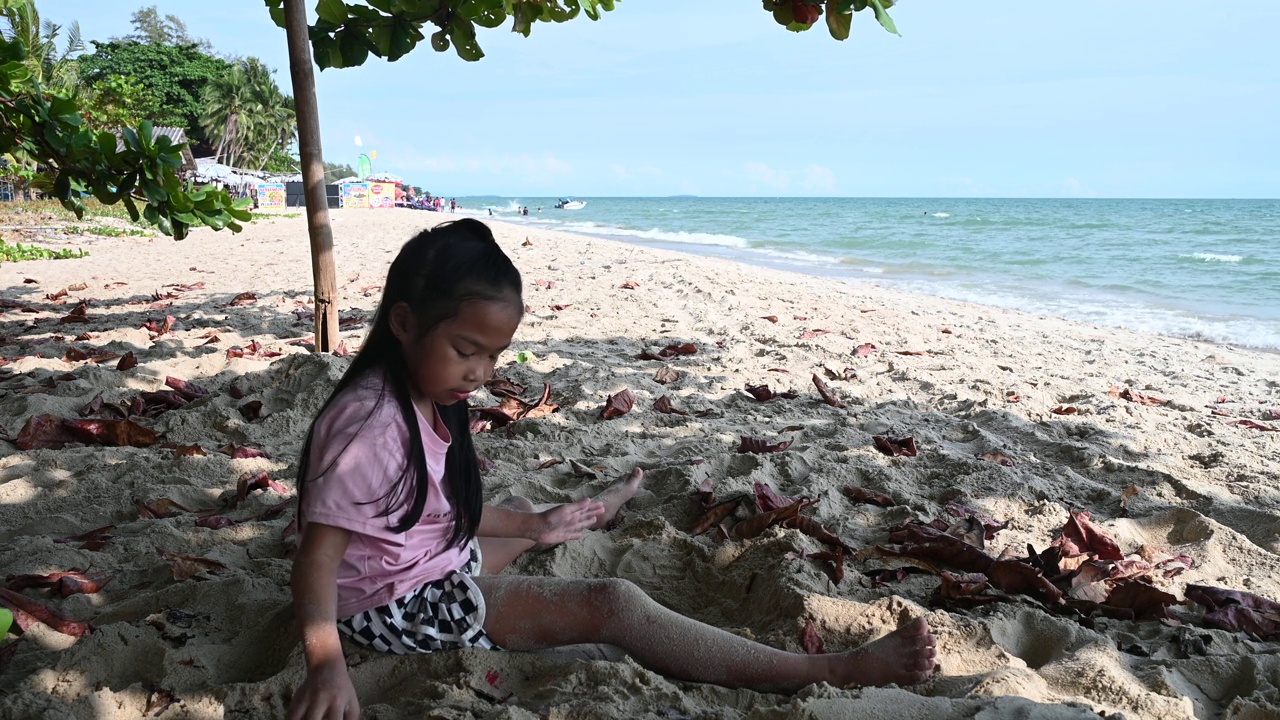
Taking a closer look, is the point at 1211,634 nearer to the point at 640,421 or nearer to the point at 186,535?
the point at 640,421

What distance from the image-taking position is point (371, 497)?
1.95 m

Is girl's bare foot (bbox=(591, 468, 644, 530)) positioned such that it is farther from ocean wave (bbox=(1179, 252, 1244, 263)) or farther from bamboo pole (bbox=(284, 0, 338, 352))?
ocean wave (bbox=(1179, 252, 1244, 263))

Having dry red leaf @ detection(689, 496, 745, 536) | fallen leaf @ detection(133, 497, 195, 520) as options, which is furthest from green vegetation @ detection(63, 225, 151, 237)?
dry red leaf @ detection(689, 496, 745, 536)

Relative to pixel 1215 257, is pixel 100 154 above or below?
above

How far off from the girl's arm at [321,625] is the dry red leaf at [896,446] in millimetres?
2497

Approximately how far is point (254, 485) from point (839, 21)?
2.47m

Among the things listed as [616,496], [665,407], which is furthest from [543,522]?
[665,407]

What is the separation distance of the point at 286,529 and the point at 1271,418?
5.18 metres

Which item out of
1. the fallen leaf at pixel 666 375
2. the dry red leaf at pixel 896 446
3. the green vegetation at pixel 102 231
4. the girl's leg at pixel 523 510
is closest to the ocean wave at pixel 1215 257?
the fallen leaf at pixel 666 375

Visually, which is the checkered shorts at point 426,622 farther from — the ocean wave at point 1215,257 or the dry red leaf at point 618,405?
the ocean wave at point 1215,257

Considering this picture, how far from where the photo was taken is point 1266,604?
240cm

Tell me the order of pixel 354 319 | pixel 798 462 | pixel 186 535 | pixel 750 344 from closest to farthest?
pixel 186 535
pixel 798 462
pixel 750 344
pixel 354 319

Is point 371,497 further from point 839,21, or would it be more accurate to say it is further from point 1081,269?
point 1081,269

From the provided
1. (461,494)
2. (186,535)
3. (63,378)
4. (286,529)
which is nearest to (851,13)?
(461,494)
